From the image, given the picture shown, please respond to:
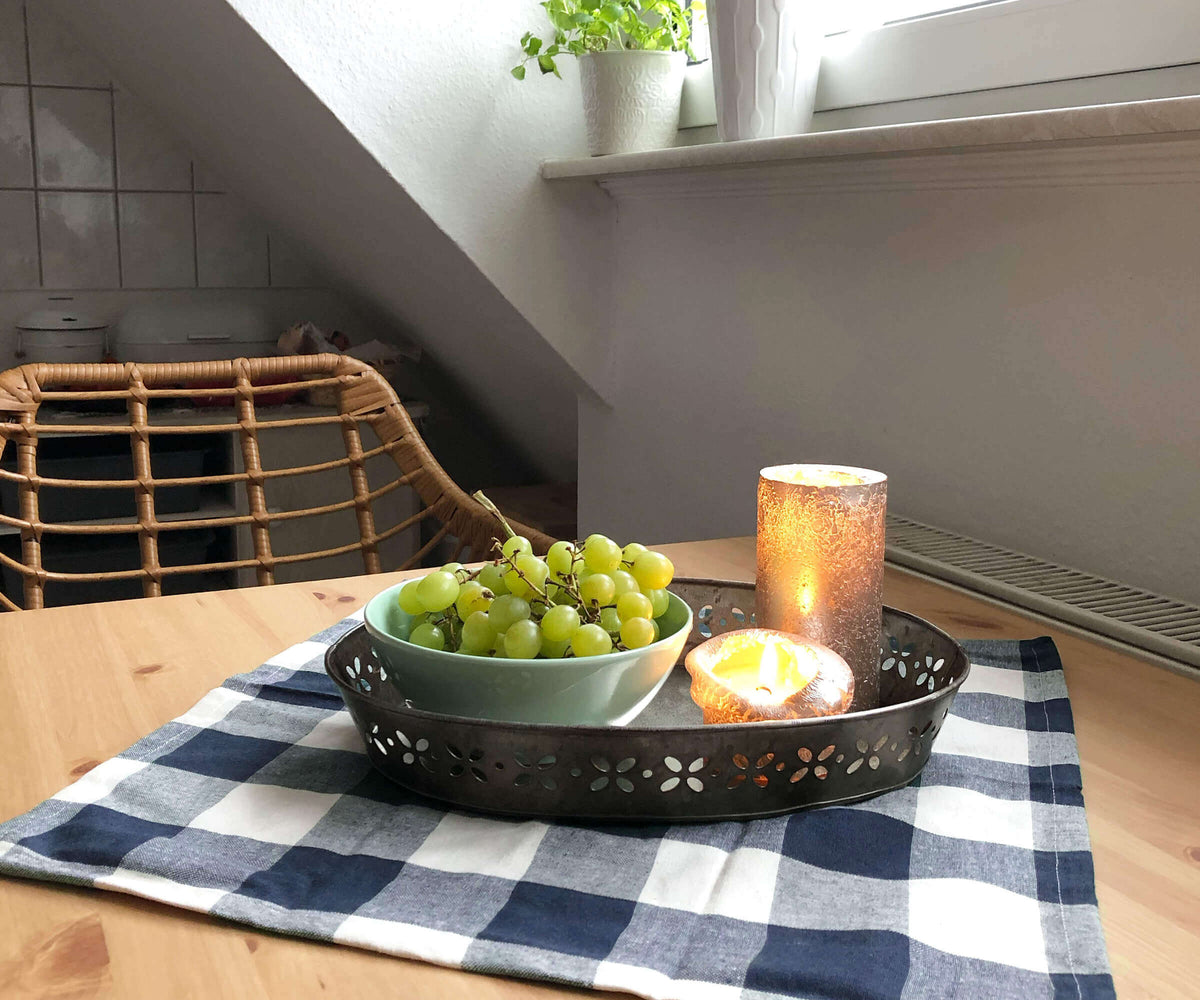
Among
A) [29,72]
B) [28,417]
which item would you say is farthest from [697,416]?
[29,72]

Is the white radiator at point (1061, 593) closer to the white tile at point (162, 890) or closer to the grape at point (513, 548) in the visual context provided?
the grape at point (513, 548)

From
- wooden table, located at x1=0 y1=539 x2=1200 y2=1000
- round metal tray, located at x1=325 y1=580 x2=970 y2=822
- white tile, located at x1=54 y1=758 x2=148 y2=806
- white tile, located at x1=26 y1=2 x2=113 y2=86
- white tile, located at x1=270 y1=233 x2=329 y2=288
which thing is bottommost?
wooden table, located at x1=0 y1=539 x2=1200 y2=1000

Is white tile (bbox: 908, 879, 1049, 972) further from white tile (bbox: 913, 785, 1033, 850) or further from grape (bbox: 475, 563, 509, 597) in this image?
grape (bbox: 475, 563, 509, 597)

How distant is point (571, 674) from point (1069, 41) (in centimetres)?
90

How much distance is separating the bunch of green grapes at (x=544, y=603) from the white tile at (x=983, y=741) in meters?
0.19

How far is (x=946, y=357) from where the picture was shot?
1256 millimetres

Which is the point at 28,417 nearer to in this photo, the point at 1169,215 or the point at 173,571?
the point at 173,571

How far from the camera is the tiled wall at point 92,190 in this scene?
2576 millimetres

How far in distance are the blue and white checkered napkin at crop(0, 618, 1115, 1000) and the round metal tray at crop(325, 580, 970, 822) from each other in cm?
1

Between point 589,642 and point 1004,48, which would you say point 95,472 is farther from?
point 589,642

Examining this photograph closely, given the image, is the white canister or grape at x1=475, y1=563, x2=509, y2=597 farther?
the white canister

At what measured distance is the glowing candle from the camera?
1.93 feet

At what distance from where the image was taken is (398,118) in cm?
170

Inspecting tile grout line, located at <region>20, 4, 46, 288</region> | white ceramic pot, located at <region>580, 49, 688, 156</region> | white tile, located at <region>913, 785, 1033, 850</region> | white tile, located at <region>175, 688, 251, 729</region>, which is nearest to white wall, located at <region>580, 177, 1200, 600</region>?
white ceramic pot, located at <region>580, 49, 688, 156</region>
